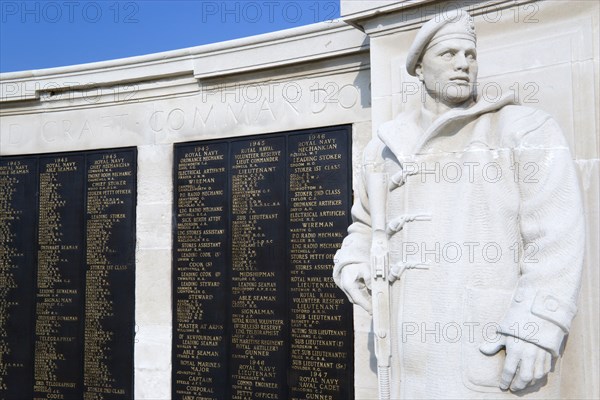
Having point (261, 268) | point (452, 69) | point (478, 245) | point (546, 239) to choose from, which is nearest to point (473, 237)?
point (478, 245)

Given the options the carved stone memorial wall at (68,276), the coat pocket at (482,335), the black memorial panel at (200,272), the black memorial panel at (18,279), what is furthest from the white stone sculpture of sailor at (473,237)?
the black memorial panel at (18,279)

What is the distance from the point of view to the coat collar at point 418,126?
345 cm

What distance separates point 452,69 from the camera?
3471 millimetres

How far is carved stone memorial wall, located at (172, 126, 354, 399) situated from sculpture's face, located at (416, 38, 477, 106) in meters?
2.83

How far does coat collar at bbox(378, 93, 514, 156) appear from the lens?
345 cm

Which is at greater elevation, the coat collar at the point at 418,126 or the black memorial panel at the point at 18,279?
the coat collar at the point at 418,126

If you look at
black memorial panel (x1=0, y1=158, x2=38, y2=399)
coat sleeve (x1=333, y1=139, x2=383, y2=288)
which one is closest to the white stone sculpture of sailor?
coat sleeve (x1=333, y1=139, x2=383, y2=288)

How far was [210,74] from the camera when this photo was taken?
23.1ft

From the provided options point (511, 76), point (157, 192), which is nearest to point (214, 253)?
point (157, 192)

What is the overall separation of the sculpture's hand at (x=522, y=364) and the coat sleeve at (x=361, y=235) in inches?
40.5

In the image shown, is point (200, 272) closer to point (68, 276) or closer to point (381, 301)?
point (68, 276)

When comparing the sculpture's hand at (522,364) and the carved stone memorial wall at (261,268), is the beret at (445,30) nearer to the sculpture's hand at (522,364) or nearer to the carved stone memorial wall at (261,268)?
the sculpture's hand at (522,364)

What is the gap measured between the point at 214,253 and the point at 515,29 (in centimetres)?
365

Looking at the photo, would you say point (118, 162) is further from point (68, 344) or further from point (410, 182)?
point (410, 182)
